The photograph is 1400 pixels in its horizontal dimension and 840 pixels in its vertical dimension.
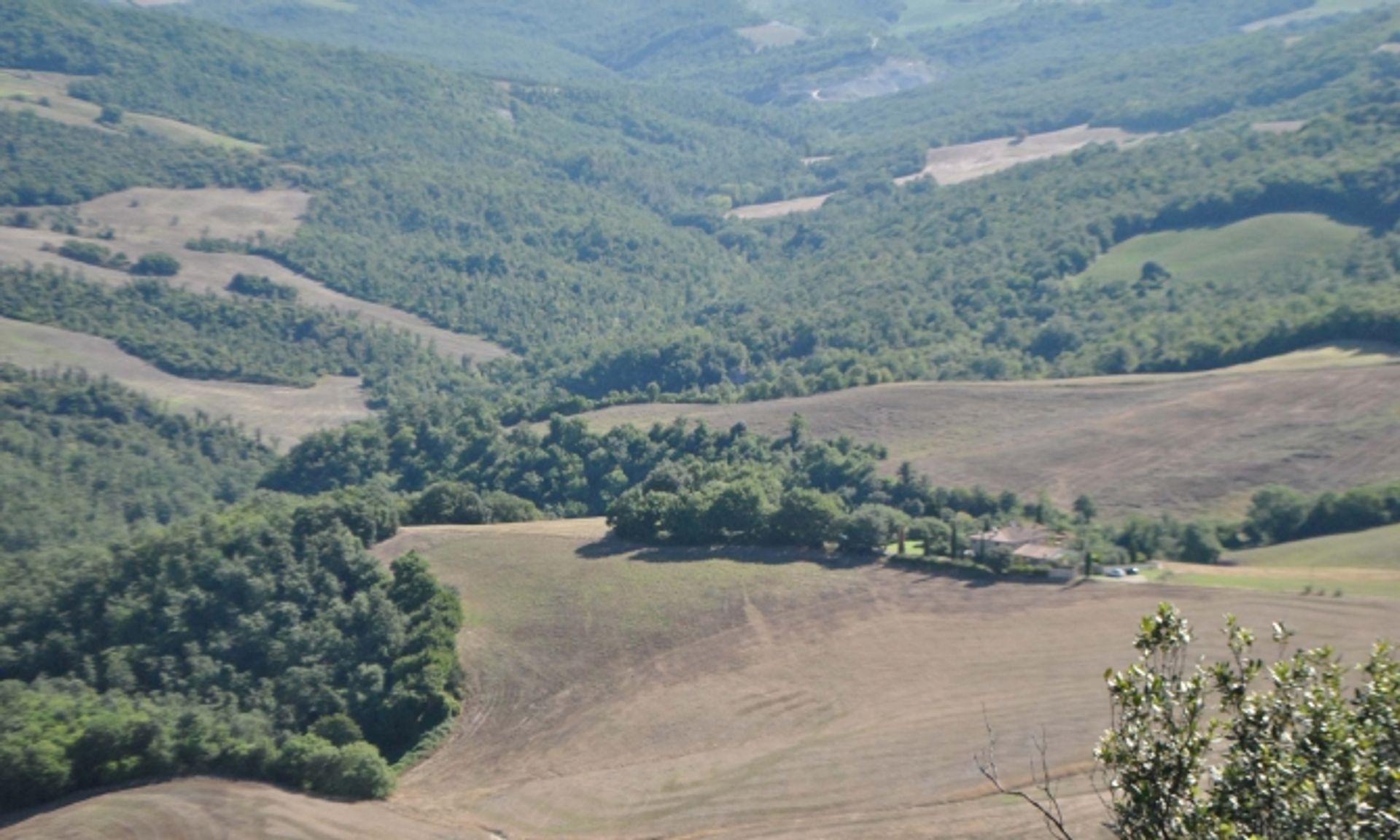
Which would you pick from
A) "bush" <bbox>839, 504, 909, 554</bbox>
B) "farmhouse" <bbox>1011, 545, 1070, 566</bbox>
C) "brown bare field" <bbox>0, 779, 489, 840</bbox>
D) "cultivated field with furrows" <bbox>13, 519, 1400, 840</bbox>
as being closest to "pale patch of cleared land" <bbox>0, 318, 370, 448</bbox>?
"cultivated field with furrows" <bbox>13, 519, 1400, 840</bbox>

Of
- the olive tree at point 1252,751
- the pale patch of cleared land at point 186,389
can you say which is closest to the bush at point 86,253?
the pale patch of cleared land at point 186,389

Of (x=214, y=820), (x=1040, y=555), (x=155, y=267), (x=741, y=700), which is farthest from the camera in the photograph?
(x=155, y=267)

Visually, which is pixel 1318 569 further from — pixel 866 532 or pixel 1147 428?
pixel 1147 428

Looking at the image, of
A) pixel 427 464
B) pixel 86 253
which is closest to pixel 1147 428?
pixel 427 464

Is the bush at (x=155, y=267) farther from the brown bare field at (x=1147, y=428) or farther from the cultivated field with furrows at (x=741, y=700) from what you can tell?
the cultivated field with furrows at (x=741, y=700)

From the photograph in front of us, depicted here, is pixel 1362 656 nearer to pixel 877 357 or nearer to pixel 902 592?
pixel 902 592

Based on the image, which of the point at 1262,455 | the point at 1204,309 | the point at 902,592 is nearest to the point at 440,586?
the point at 902,592

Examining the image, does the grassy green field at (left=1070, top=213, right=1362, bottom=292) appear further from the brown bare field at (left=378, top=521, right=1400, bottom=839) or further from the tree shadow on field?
the brown bare field at (left=378, top=521, right=1400, bottom=839)
